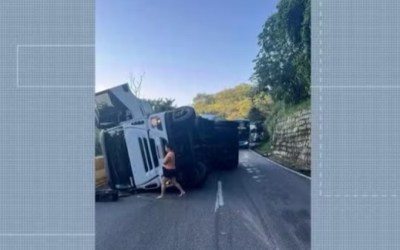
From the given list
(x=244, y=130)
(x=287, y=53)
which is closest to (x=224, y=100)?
(x=244, y=130)

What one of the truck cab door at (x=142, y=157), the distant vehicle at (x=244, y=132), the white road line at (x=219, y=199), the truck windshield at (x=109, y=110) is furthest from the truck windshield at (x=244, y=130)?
the truck windshield at (x=109, y=110)

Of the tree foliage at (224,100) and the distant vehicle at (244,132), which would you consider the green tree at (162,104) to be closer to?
the tree foliage at (224,100)

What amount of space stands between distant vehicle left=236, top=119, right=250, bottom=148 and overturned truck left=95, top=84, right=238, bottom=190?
34mm

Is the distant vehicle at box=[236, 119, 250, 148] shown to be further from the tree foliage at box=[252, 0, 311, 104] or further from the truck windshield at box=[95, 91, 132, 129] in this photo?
the truck windshield at box=[95, 91, 132, 129]

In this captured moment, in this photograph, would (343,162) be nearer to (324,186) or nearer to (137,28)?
(324,186)

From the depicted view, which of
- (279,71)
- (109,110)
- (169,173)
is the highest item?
(279,71)

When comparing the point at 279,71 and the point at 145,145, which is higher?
the point at 279,71

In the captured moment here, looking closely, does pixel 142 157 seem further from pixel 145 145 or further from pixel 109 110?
pixel 109 110

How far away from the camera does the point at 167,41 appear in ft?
6.89

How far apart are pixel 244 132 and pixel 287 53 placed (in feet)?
1.26

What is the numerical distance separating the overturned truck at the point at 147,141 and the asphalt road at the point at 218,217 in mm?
67

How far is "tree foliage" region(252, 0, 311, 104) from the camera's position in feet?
6.85

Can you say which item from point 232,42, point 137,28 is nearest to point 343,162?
point 232,42

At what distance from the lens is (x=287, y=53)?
6.93 ft
